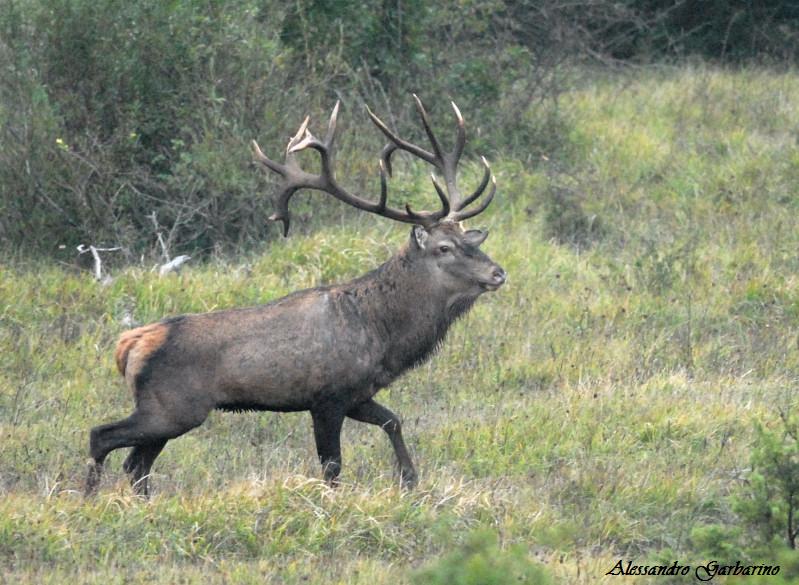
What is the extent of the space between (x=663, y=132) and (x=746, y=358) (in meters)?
5.47

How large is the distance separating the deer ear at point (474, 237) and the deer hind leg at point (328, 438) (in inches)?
52.0

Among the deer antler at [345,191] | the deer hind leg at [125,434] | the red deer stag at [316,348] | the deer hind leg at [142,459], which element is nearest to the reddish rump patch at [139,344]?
the red deer stag at [316,348]

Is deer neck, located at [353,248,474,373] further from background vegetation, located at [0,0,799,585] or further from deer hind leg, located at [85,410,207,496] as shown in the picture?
deer hind leg, located at [85,410,207,496]

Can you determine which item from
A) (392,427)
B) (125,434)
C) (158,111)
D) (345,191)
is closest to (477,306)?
(345,191)

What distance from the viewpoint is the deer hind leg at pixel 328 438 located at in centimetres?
776

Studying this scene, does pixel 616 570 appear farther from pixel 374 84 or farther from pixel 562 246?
pixel 374 84

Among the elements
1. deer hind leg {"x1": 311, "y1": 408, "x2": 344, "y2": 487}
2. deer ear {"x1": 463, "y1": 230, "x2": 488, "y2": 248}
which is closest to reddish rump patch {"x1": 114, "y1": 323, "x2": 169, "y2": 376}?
deer hind leg {"x1": 311, "y1": 408, "x2": 344, "y2": 487}

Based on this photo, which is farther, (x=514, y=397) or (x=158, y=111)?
(x=158, y=111)

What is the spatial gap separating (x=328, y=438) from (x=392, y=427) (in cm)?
37

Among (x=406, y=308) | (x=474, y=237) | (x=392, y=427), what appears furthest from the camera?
(x=474, y=237)

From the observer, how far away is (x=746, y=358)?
10.1 m

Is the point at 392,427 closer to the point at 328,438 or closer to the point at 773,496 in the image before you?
the point at 328,438

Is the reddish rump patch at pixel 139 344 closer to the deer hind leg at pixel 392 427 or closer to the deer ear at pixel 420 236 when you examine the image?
the deer hind leg at pixel 392 427

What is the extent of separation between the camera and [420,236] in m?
8.45
